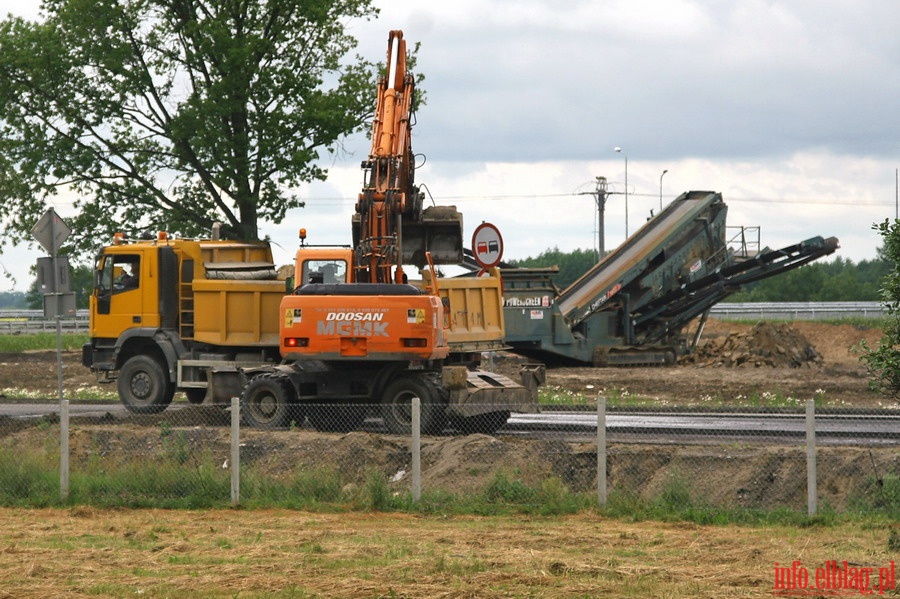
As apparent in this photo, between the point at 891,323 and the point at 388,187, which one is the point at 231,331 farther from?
the point at 891,323

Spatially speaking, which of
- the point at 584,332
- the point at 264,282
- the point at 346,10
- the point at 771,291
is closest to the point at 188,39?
the point at 346,10

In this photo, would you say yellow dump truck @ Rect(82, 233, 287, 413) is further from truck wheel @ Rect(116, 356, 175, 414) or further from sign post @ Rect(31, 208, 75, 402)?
sign post @ Rect(31, 208, 75, 402)

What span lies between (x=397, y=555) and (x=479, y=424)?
872cm

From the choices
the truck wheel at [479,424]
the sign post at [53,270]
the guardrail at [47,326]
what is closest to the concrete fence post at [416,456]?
the truck wheel at [479,424]

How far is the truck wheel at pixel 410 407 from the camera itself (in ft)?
63.7

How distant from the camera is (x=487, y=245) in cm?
2088

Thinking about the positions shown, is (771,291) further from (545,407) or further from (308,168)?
(545,407)

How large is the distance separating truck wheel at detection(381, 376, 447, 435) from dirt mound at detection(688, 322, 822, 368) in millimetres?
17231

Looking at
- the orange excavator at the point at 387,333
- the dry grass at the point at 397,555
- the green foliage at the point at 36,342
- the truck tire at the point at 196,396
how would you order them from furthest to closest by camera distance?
the green foliage at the point at 36,342 < the truck tire at the point at 196,396 < the orange excavator at the point at 387,333 < the dry grass at the point at 397,555

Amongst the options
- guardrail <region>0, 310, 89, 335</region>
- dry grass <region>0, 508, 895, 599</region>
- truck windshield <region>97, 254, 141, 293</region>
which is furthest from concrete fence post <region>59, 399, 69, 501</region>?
guardrail <region>0, 310, 89, 335</region>

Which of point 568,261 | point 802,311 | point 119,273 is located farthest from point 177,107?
point 568,261

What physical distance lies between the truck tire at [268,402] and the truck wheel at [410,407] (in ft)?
4.71

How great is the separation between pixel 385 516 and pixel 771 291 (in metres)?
78.4

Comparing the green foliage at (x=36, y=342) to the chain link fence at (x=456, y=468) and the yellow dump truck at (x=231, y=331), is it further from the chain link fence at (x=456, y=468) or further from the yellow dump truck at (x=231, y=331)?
the chain link fence at (x=456, y=468)
